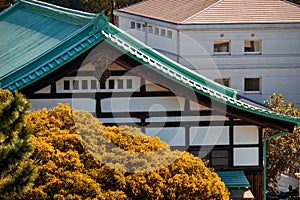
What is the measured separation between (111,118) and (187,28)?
848 inches

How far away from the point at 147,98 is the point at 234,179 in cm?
298

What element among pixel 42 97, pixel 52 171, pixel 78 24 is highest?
pixel 78 24

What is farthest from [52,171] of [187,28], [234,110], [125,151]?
[187,28]

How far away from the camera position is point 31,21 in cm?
3272

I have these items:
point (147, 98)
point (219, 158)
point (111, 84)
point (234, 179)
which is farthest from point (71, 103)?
point (234, 179)

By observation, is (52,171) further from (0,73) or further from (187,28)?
(187,28)

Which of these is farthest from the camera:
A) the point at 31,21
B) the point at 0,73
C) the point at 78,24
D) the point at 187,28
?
the point at 187,28

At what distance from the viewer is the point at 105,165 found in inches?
713

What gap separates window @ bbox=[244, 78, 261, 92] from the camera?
43.9m

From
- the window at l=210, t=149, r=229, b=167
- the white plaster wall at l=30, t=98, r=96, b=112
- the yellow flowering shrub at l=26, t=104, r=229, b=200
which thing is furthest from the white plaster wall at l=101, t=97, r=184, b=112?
the yellow flowering shrub at l=26, t=104, r=229, b=200

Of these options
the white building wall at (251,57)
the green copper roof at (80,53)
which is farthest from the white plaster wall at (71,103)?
the white building wall at (251,57)

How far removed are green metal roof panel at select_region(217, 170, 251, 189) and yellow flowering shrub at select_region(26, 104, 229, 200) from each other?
104 inches

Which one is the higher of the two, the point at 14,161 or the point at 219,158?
the point at 14,161

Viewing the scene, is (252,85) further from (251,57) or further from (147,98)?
(147,98)
